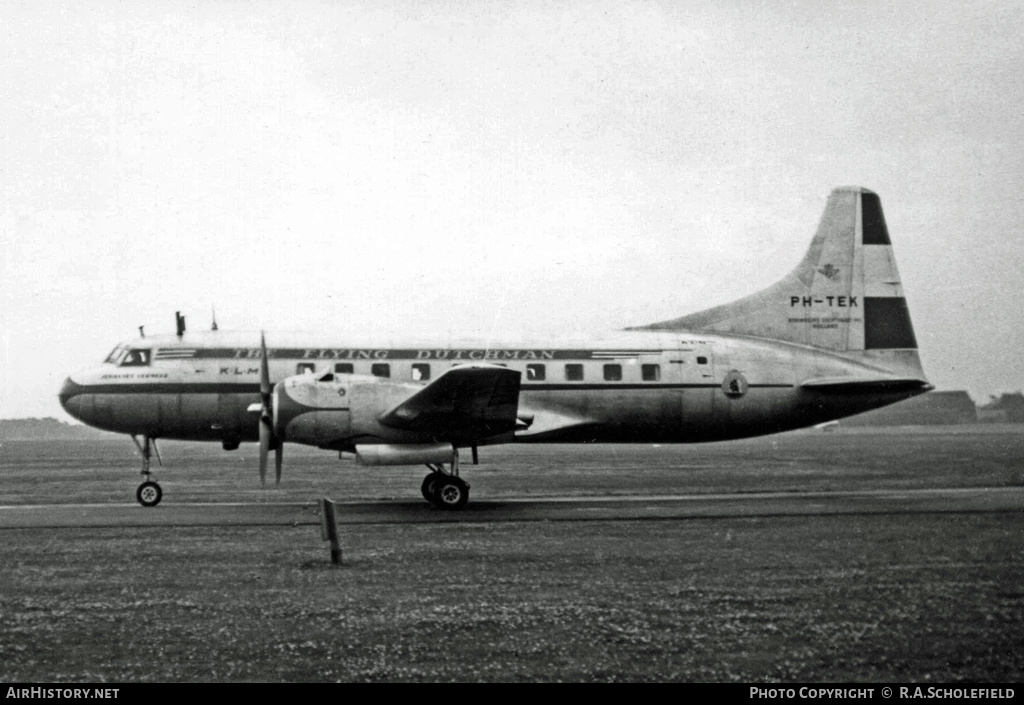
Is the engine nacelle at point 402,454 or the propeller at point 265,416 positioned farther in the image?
the engine nacelle at point 402,454

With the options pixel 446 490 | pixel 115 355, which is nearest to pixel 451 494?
pixel 446 490

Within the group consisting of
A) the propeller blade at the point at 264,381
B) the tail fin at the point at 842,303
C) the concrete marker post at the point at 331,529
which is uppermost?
the tail fin at the point at 842,303

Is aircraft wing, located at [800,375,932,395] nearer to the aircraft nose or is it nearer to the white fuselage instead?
the white fuselage

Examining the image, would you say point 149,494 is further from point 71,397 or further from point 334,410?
point 334,410

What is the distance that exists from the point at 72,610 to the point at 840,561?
352 inches

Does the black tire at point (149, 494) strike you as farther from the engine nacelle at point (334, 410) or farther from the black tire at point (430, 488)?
the black tire at point (430, 488)

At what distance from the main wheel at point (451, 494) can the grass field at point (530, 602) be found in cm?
291

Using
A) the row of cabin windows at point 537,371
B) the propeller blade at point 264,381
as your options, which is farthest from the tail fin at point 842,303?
the propeller blade at point 264,381

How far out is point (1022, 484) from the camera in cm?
2634

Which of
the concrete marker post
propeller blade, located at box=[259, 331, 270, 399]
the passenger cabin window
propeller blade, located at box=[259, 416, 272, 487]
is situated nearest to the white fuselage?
the passenger cabin window

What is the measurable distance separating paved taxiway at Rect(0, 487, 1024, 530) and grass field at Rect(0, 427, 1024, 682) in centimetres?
112

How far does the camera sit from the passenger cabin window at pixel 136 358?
22.3m

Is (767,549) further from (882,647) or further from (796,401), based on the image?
(796,401)

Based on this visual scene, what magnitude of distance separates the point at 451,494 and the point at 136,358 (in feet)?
26.2
